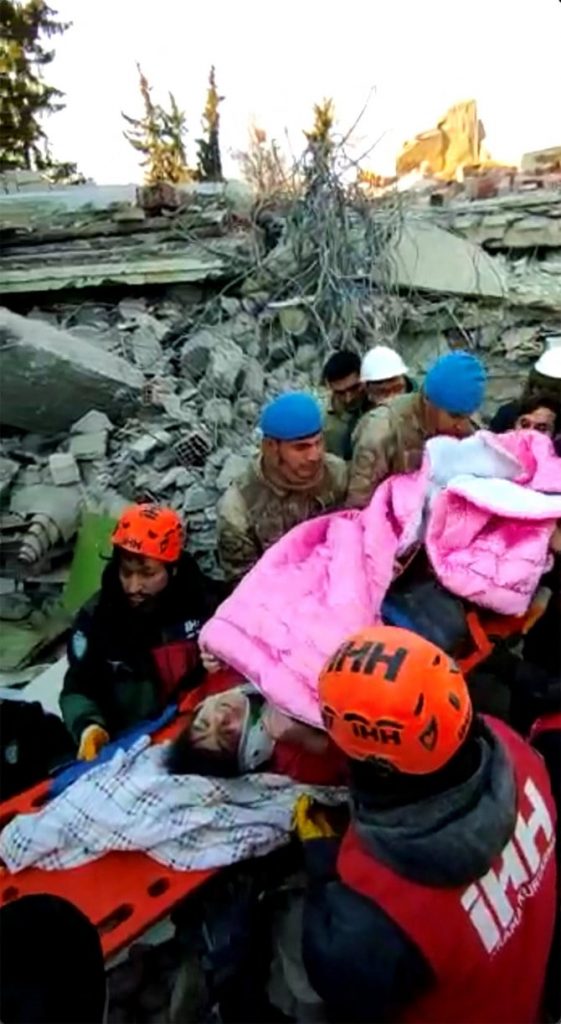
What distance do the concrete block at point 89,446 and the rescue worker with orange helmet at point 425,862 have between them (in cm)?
384

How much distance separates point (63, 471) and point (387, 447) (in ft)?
7.29

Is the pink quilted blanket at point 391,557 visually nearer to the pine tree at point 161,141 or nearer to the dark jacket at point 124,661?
the dark jacket at point 124,661

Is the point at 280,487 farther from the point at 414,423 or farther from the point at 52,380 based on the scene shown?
the point at 52,380

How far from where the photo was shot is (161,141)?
13.2 meters

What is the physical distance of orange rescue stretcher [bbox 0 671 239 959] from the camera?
83.0 inches

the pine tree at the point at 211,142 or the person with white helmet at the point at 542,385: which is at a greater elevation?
the pine tree at the point at 211,142

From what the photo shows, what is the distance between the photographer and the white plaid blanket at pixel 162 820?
222 centimetres

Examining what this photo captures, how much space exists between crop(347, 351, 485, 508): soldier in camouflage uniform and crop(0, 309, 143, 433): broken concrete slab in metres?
2.17

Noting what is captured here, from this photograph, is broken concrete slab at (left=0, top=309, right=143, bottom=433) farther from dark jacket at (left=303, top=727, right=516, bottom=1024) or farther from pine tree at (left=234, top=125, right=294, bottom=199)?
dark jacket at (left=303, top=727, right=516, bottom=1024)

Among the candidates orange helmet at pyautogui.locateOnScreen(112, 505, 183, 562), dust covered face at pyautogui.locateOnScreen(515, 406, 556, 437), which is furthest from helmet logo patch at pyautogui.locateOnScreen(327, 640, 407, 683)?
dust covered face at pyautogui.locateOnScreen(515, 406, 556, 437)

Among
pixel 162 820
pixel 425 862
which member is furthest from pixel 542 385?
pixel 425 862

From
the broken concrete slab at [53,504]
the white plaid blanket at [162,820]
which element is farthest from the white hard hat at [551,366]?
the broken concrete slab at [53,504]

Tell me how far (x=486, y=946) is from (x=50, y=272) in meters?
6.02

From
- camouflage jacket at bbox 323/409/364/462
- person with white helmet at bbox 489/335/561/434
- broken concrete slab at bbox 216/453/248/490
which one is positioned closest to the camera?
person with white helmet at bbox 489/335/561/434
